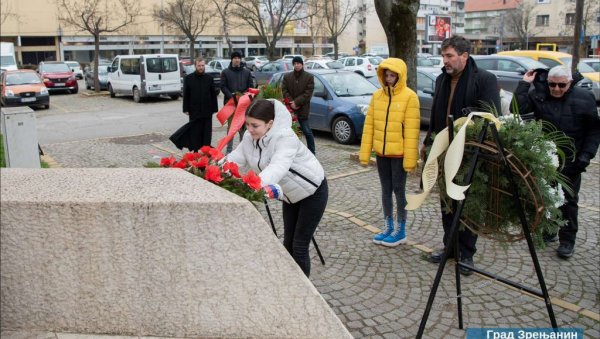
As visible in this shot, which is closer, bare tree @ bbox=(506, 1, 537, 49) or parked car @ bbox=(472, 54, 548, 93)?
parked car @ bbox=(472, 54, 548, 93)

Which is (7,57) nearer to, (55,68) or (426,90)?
(55,68)

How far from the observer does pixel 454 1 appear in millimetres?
108750

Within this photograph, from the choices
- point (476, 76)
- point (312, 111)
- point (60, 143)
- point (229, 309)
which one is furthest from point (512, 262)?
point (60, 143)

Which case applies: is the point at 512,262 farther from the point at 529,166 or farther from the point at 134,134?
the point at 134,134

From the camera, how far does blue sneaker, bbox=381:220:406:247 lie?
5.38m

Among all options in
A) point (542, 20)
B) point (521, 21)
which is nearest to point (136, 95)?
point (521, 21)

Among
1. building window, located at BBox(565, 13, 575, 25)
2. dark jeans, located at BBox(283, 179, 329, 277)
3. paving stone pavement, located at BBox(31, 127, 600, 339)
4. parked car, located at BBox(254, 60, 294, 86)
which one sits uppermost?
building window, located at BBox(565, 13, 575, 25)

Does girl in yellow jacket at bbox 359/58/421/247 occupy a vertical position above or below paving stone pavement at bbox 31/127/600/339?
above

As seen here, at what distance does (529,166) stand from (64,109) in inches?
782

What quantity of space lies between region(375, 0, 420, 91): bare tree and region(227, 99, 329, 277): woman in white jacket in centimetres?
525

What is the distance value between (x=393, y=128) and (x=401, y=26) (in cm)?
387

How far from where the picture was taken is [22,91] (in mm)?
19438

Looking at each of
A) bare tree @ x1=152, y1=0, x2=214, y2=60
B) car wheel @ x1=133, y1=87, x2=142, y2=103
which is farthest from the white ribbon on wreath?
bare tree @ x1=152, y1=0, x2=214, y2=60

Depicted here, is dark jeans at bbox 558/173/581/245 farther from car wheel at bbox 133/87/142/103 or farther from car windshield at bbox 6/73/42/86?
car windshield at bbox 6/73/42/86
